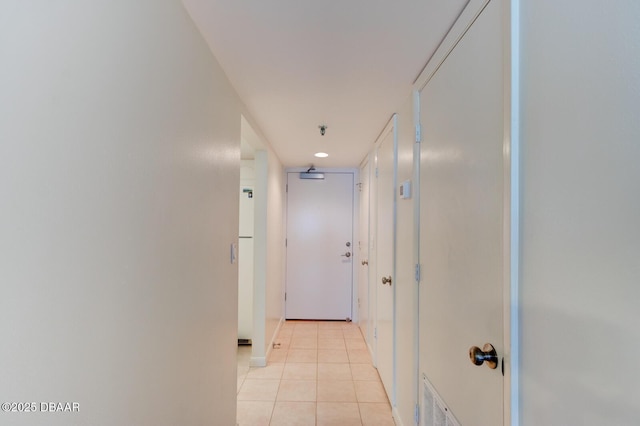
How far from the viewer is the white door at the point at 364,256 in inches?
136

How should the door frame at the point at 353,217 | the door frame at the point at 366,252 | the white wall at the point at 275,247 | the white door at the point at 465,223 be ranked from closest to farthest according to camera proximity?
the white door at the point at 465,223, the white wall at the point at 275,247, the door frame at the point at 366,252, the door frame at the point at 353,217

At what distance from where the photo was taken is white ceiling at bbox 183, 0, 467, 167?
3.67 ft

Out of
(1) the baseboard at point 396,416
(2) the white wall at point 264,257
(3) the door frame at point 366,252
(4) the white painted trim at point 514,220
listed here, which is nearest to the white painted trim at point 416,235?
(1) the baseboard at point 396,416

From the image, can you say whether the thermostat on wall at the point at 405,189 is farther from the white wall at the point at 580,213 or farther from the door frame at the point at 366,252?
the door frame at the point at 366,252

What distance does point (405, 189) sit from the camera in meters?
1.83

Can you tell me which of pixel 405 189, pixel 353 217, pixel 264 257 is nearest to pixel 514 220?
pixel 405 189

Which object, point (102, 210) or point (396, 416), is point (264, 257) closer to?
point (396, 416)

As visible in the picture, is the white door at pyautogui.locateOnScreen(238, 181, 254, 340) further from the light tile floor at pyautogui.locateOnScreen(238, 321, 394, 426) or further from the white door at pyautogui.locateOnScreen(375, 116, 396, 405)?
the white door at pyautogui.locateOnScreen(375, 116, 396, 405)

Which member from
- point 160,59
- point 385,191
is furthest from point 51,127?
point 385,191

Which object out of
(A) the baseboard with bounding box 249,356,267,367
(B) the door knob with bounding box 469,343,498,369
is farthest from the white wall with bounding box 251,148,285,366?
(B) the door knob with bounding box 469,343,498,369

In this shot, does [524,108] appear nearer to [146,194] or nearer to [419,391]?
[146,194]

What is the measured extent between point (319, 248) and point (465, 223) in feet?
10.7

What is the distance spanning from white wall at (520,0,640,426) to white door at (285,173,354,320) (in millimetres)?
3520

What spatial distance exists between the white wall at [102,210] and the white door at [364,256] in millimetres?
2391
